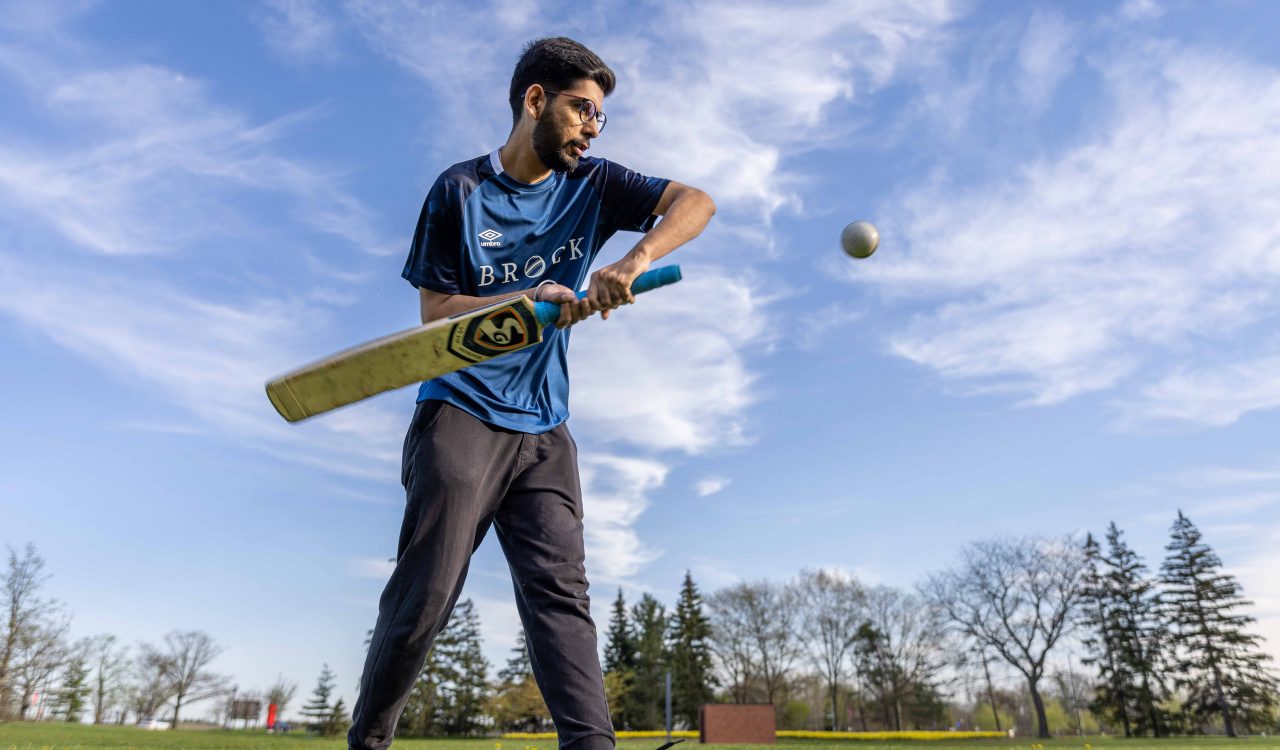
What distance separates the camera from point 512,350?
9.81 ft

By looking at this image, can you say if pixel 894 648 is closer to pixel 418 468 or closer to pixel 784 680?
pixel 784 680

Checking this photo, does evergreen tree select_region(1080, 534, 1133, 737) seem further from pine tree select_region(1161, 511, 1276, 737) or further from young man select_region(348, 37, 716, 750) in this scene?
young man select_region(348, 37, 716, 750)

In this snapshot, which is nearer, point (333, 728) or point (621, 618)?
point (333, 728)

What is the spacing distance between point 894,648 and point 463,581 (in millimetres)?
60604

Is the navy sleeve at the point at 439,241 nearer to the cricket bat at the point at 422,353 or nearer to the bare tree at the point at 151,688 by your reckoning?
the cricket bat at the point at 422,353

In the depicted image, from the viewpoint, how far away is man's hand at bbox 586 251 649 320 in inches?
113

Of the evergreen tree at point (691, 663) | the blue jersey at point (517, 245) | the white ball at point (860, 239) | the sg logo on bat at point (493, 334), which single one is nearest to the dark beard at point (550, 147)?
the blue jersey at point (517, 245)

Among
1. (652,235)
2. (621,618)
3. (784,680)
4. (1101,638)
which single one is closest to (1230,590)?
(1101,638)

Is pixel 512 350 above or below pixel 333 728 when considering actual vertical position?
above

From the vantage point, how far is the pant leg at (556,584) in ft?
8.89

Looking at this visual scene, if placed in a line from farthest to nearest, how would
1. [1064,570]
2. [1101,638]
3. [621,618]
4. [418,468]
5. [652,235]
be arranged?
[621,618], [1101,638], [1064,570], [652,235], [418,468]

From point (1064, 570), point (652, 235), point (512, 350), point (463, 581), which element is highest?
point (1064, 570)

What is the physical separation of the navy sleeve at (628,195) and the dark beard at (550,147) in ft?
0.81

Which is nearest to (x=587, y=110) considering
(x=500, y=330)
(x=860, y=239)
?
(x=500, y=330)
